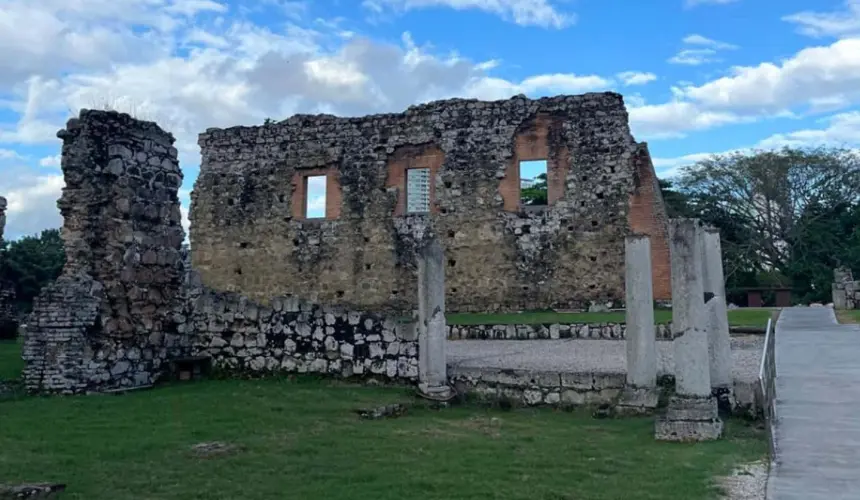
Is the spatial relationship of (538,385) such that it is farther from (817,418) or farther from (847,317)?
(847,317)

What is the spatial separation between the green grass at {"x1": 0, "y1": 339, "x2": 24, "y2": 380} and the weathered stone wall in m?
8.58

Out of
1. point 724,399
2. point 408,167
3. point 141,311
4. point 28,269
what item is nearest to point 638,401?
point 724,399

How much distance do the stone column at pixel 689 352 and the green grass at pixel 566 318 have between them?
8032mm

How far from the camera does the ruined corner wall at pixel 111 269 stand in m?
9.37

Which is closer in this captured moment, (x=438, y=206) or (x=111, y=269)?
(x=111, y=269)

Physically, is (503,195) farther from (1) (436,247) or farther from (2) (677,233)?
(2) (677,233)

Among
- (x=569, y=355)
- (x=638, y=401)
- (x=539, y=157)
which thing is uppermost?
(x=539, y=157)

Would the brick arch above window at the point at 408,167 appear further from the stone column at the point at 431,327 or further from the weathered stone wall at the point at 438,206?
the stone column at the point at 431,327

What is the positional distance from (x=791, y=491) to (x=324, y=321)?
6749 mm

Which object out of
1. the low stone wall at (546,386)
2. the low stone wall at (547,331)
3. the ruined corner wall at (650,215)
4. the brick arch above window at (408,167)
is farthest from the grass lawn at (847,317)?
the low stone wall at (546,386)

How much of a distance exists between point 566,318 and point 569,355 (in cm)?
539

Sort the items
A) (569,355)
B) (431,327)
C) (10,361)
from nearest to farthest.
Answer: (431,327) → (10,361) → (569,355)

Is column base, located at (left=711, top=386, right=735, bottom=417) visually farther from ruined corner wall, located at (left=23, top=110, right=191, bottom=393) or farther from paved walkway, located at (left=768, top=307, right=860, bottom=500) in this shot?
ruined corner wall, located at (left=23, top=110, right=191, bottom=393)

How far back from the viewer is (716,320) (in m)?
8.66
